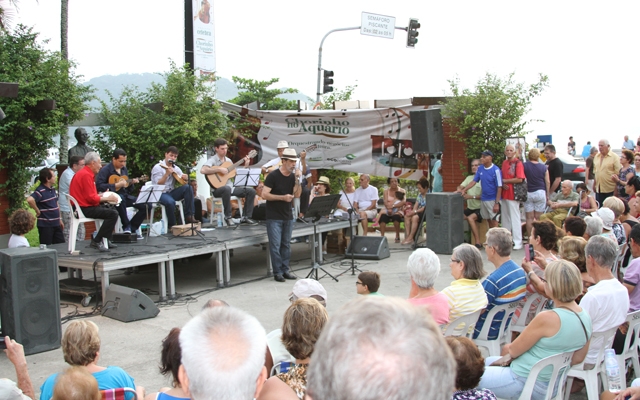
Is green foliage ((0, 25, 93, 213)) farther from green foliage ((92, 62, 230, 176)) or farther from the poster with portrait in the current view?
the poster with portrait

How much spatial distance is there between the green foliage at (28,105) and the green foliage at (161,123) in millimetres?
1709

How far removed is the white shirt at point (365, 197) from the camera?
12492 millimetres

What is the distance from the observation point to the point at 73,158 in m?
9.41

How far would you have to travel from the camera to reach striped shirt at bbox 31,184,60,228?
918 cm

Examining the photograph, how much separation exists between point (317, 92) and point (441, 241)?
35.4 ft

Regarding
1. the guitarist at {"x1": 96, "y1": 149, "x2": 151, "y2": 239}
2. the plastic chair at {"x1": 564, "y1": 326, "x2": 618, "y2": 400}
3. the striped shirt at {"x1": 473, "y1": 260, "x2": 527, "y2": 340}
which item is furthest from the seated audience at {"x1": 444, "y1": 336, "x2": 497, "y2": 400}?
the guitarist at {"x1": 96, "y1": 149, "x2": 151, "y2": 239}

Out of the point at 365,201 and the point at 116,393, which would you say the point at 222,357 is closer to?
the point at 116,393

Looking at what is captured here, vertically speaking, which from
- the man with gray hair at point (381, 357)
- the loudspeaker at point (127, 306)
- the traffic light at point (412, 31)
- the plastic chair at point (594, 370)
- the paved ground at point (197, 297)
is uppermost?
the traffic light at point (412, 31)

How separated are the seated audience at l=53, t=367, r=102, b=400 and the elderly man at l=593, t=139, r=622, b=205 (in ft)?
35.0

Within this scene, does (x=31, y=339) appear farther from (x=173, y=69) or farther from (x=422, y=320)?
(x=173, y=69)

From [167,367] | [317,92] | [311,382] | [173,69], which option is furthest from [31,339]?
[317,92]

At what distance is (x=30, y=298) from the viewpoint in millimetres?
5758

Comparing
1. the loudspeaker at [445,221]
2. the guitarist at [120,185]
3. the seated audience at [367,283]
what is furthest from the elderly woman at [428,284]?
the loudspeaker at [445,221]

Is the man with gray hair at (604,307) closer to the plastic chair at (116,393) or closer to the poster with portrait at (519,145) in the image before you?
the plastic chair at (116,393)
